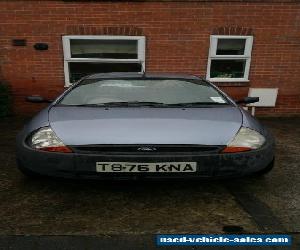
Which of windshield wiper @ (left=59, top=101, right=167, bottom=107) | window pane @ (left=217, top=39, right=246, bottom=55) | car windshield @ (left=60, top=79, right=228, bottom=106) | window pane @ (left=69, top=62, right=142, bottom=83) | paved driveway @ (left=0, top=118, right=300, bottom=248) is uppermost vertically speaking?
window pane @ (left=217, top=39, right=246, bottom=55)

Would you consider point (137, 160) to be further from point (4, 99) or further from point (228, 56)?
point (4, 99)

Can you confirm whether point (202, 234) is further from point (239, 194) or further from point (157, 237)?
point (239, 194)

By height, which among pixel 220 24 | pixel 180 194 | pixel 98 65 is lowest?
pixel 180 194

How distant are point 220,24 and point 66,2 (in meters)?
3.19

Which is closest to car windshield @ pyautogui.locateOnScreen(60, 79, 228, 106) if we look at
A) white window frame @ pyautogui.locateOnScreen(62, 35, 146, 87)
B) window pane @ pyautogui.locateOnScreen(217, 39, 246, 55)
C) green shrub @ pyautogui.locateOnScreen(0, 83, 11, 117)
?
white window frame @ pyautogui.locateOnScreen(62, 35, 146, 87)

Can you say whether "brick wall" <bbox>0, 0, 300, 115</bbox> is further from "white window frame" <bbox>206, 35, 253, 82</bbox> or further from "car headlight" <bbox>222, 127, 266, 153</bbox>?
"car headlight" <bbox>222, 127, 266, 153</bbox>

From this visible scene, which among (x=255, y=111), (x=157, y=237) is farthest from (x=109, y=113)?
(x=255, y=111)

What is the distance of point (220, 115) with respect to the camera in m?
3.18

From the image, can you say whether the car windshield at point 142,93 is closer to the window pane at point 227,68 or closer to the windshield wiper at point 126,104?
the windshield wiper at point 126,104

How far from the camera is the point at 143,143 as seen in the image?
2727 millimetres

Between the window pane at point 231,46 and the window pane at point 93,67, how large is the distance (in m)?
1.80

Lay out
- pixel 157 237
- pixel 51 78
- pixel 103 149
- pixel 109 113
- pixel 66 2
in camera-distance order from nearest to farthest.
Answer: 1. pixel 157 237
2. pixel 103 149
3. pixel 109 113
4. pixel 66 2
5. pixel 51 78

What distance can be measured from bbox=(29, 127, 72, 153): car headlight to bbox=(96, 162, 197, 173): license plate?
13.7 inches

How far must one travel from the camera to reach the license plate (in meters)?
2.74
